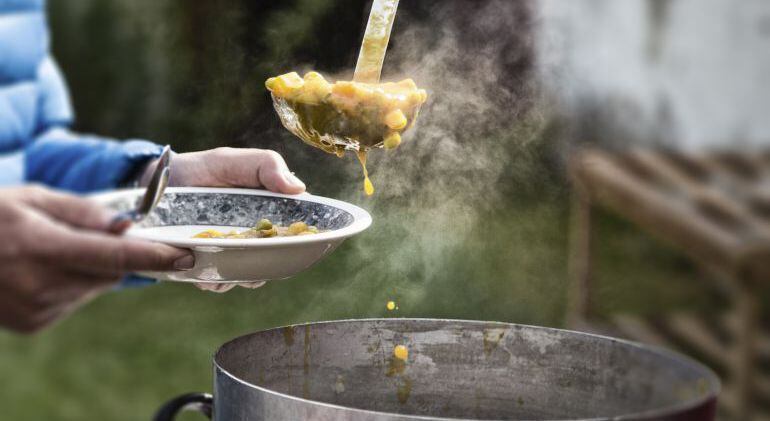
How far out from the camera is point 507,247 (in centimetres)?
547

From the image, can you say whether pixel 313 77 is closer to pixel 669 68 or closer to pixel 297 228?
pixel 297 228

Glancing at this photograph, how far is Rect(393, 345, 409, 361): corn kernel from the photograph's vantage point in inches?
68.4

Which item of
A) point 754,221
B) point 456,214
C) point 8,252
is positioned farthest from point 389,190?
point 754,221

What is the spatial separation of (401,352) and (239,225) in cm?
39

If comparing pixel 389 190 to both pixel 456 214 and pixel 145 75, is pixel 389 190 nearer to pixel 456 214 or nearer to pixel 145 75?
pixel 456 214

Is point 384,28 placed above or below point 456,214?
Result: above

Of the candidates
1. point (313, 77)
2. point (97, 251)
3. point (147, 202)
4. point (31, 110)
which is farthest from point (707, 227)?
point (97, 251)

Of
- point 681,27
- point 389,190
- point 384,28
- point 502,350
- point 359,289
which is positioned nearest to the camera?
Answer: point 384,28

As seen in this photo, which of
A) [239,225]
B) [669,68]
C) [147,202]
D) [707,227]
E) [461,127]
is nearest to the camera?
[147,202]

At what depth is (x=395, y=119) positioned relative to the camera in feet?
4.96

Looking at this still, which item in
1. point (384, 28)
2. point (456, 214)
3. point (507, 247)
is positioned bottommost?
point (507, 247)

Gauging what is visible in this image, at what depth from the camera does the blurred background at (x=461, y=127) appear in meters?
2.46

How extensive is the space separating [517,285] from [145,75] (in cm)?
249

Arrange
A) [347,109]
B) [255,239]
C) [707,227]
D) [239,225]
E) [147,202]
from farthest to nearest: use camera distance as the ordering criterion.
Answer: [707,227] < [239,225] < [347,109] < [255,239] < [147,202]
